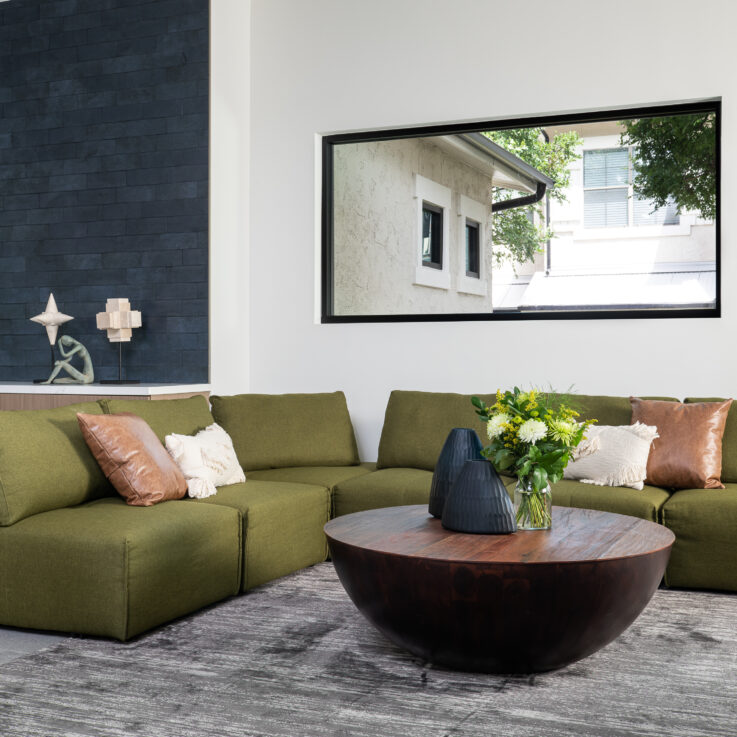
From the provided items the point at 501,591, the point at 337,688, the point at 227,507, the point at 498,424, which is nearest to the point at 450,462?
the point at 498,424

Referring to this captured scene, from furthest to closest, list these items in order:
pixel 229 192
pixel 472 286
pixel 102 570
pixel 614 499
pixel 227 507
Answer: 1. pixel 229 192
2. pixel 472 286
3. pixel 614 499
4. pixel 227 507
5. pixel 102 570

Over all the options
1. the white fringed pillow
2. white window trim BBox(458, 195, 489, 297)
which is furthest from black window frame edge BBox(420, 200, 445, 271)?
the white fringed pillow

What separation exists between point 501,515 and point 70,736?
4.61 feet

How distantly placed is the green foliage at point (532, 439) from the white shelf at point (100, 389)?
2.27 m

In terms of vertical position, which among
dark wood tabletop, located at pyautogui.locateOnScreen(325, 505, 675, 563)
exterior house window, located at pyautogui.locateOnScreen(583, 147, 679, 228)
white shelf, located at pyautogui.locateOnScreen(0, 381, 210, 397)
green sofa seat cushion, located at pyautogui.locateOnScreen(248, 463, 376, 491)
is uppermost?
exterior house window, located at pyautogui.locateOnScreen(583, 147, 679, 228)

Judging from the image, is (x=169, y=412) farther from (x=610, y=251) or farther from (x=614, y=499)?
(x=610, y=251)

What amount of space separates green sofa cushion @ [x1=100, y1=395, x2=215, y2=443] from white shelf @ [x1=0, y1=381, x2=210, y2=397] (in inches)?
14.3

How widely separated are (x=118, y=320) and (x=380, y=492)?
188 cm

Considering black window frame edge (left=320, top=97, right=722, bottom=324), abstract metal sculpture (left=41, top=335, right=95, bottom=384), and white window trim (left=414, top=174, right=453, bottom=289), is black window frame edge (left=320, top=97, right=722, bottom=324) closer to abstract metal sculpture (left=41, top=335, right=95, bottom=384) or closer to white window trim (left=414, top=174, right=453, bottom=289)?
white window trim (left=414, top=174, right=453, bottom=289)

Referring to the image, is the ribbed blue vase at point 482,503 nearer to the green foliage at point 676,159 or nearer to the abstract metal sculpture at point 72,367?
the green foliage at point 676,159

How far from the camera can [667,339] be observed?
4.78 meters

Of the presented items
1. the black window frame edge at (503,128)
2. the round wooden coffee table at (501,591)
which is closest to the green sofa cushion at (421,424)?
the black window frame edge at (503,128)

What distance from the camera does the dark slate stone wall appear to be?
532 cm

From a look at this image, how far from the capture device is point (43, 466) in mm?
3467
